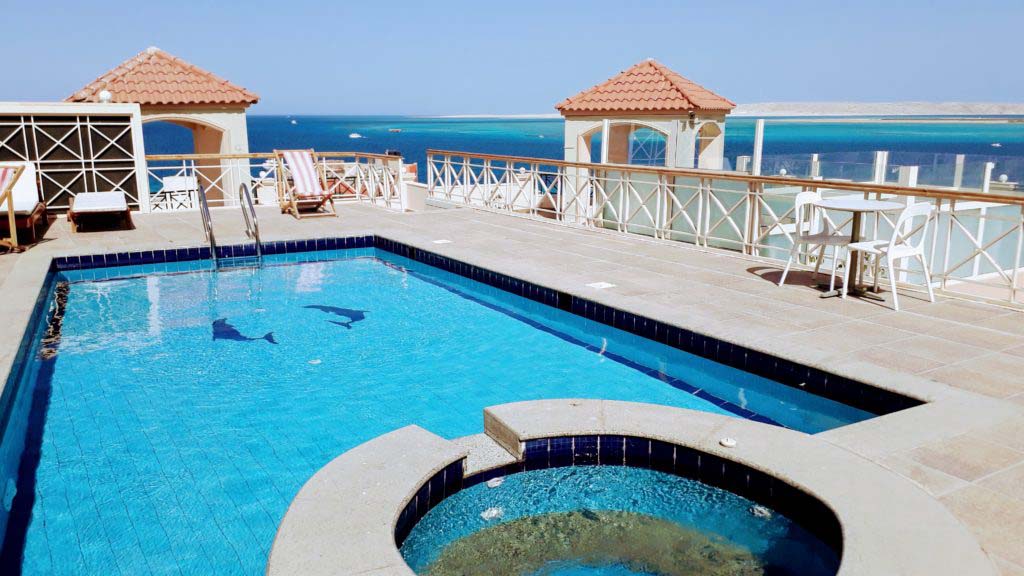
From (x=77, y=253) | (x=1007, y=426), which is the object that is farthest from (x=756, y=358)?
(x=77, y=253)

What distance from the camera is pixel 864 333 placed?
5312 millimetres

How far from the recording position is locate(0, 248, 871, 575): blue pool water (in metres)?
3.36

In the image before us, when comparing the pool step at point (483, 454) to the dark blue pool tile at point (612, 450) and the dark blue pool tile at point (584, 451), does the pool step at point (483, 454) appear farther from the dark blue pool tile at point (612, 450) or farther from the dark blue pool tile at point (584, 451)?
the dark blue pool tile at point (612, 450)

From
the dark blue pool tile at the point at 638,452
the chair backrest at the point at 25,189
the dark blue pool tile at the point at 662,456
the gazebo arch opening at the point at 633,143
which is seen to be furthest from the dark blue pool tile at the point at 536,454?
the gazebo arch opening at the point at 633,143

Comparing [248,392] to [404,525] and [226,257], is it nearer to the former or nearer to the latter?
[404,525]

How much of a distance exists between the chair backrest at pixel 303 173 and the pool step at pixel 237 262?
2473 mm

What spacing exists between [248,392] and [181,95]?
11.2 meters

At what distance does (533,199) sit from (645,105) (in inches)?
152

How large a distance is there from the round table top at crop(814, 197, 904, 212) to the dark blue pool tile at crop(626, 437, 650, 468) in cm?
344

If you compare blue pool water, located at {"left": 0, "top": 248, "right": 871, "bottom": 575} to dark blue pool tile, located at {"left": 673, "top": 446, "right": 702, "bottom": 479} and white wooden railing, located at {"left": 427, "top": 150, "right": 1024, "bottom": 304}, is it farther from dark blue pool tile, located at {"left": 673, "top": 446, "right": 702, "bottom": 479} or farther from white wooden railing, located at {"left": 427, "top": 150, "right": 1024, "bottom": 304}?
white wooden railing, located at {"left": 427, "top": 150, "right": 1024, "bottom": 304}

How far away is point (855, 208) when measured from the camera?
→ 19.5ft

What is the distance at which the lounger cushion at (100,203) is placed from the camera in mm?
9484

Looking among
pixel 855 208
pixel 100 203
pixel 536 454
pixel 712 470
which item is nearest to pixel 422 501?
pixel 536 454

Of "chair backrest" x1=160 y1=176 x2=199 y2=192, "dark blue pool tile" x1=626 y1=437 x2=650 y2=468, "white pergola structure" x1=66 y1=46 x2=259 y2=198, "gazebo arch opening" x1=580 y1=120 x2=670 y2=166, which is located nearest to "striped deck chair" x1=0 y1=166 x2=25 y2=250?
"chair backrest" x1=160 y1=176 x2=199 y2=192
